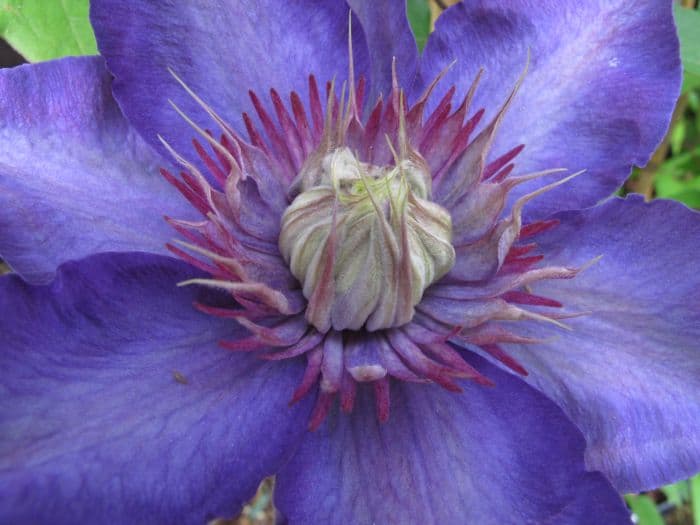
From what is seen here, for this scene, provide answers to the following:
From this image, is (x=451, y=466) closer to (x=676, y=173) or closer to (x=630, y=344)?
(x=630, y=344)

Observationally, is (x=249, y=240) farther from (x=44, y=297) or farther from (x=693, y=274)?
(x=693, y=274)

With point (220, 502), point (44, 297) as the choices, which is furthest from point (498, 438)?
point (44, 297)

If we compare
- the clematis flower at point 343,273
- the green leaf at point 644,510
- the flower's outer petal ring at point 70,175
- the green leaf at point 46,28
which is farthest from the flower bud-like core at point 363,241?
the green leaf at point 644,510

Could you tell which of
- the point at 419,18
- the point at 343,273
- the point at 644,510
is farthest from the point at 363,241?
the point at 644,510

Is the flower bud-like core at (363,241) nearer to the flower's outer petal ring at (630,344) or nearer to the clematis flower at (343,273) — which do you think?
the clematis flower at (343,273)

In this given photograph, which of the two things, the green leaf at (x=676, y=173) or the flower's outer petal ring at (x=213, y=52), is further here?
the green leaf at (x=676, y=173)
